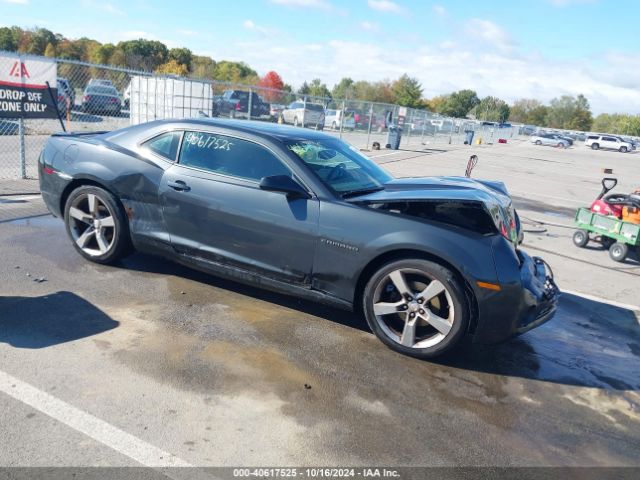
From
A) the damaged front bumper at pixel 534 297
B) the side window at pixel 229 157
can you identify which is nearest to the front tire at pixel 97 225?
the side window at pixel 229 157

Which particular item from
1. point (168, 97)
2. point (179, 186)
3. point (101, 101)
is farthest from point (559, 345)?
point (101, 101)

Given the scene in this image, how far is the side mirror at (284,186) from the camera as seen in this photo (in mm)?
4074

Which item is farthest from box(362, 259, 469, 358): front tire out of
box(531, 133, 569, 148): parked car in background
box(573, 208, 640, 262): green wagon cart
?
box(531, 133, 569, 148): parked car in background

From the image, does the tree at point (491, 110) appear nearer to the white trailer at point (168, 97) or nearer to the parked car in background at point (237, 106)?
the parked car in background at point (237, 106)

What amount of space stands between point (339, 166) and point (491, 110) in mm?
118132

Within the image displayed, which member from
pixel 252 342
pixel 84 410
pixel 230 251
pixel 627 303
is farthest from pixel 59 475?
pixel 627 303

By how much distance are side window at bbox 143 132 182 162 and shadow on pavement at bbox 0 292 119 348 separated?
4.73 ft

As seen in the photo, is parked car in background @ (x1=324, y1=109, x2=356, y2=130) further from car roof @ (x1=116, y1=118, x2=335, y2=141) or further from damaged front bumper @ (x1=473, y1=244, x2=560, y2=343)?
damaged front bumper @ (x1=473, y1=244, x2=560, y2=343)

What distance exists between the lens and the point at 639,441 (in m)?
3.21

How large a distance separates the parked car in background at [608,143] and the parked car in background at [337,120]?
41.8m

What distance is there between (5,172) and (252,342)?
321 inches

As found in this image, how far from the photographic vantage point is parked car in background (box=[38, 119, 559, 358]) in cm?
375

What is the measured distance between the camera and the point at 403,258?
3.89 m

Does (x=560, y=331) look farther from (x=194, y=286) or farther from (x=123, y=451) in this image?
(x=123, y=451)
